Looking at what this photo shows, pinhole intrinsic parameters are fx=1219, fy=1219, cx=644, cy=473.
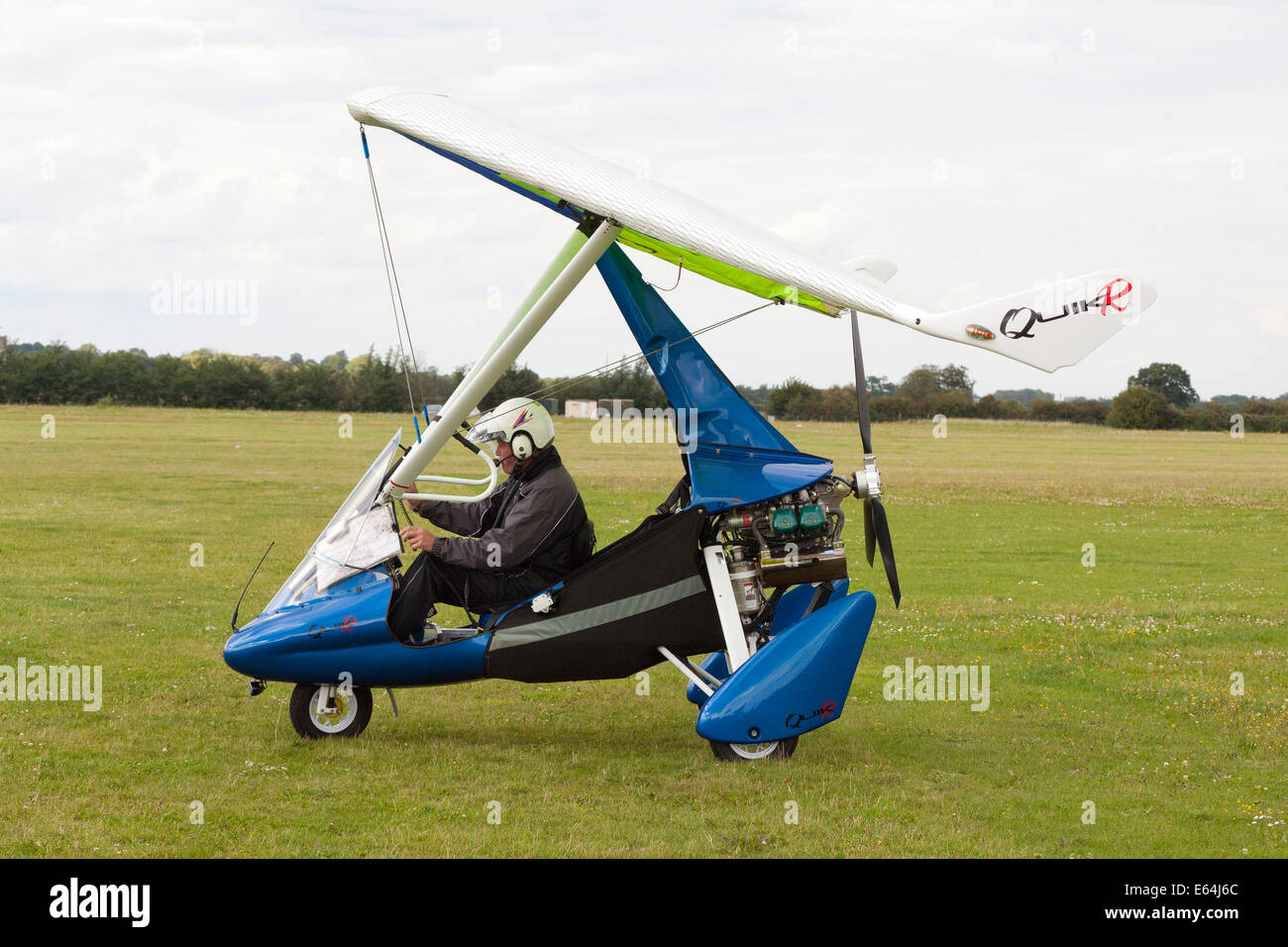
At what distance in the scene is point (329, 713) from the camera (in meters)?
8.44

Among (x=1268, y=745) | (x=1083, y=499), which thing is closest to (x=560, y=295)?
(x=1268, y=745)

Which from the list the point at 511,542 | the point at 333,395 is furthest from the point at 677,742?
the point at 333,395

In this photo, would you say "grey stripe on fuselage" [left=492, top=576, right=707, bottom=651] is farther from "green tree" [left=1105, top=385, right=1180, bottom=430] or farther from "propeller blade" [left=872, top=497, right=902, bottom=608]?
"green tree" [left=1105, top=385, right=1180, bottom=430]

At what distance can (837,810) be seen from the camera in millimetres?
7062

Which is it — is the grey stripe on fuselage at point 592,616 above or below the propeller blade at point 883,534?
below

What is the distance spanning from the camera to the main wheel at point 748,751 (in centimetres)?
795

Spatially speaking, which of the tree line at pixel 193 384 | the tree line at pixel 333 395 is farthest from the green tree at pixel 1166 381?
the tree line at pixel 193 384

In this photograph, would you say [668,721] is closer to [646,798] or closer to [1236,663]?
[646,798]

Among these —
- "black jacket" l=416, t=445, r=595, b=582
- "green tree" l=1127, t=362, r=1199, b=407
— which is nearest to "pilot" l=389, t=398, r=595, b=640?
"black jacket" l=416, t=445, r=595, b=582

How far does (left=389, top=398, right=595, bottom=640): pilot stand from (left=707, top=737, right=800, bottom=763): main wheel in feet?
5.18

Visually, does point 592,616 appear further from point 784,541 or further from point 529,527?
point 784,541

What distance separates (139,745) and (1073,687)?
24.5 feet

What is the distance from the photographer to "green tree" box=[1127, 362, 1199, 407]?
105 m

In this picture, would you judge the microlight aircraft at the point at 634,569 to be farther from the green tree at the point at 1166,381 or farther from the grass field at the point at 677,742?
the green tree at the point at 1166,381
